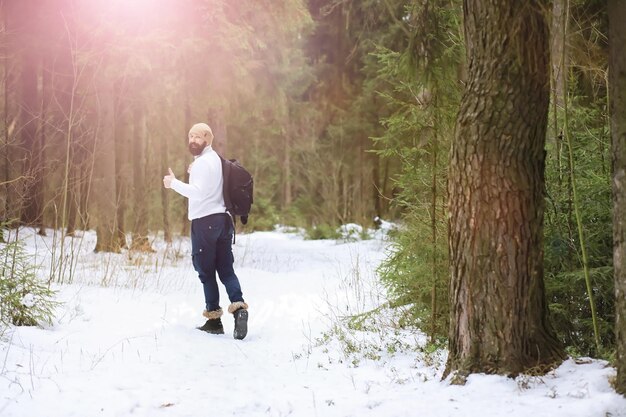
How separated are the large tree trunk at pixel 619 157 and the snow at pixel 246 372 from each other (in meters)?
0.33

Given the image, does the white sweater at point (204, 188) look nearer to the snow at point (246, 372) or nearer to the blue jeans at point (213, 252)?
the blue jeans at point (213, 252)

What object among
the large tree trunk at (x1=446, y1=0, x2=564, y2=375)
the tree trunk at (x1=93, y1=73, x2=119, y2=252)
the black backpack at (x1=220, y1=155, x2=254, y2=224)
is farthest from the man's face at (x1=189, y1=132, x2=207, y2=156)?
the tree trunk at (x1=93, y1=73, x2=119, y2=252)

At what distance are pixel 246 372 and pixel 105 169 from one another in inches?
382

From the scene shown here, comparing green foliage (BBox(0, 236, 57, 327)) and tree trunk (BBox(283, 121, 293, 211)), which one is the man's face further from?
tree trunk (BBox(283, 121, 293, 211))

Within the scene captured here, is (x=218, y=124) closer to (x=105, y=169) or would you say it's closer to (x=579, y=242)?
(x=105, y=169)

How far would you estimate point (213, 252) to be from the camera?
559 cm

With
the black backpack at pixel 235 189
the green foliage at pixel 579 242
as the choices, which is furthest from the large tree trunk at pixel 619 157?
the black backpack at pixel 235 189

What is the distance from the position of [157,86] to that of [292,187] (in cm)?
2146

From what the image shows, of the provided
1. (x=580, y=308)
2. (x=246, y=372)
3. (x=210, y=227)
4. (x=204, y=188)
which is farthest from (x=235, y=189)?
(x=580, y=308)

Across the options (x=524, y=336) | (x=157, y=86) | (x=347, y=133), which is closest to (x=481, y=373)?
(x=524, y=336)

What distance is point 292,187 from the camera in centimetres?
3434

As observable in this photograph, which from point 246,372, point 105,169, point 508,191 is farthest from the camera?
point 105,169

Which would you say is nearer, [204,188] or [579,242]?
[579,242]

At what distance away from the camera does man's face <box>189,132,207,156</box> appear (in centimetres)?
570
